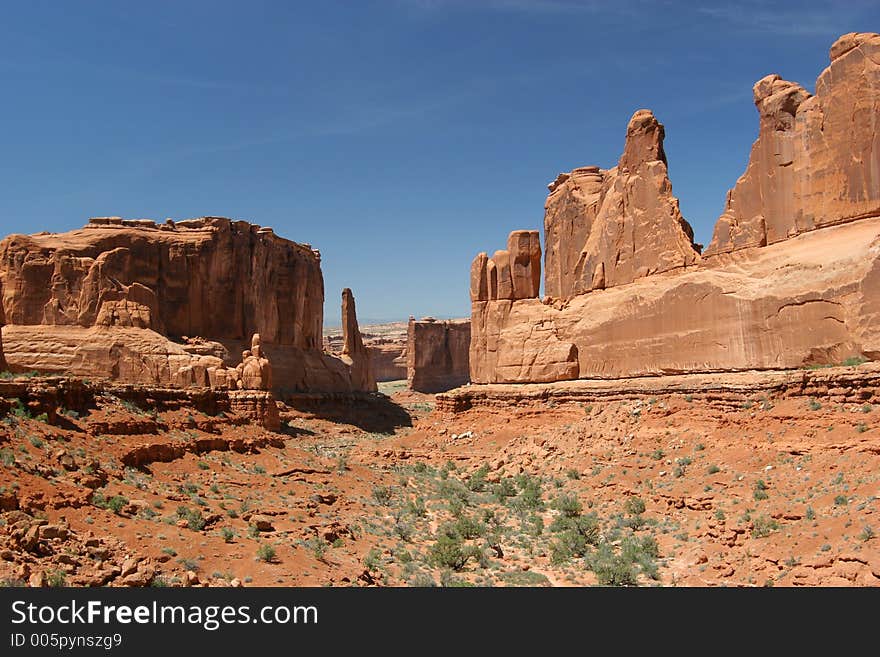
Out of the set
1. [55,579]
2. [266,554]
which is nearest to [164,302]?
[266,554]

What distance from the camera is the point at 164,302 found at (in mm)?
51719

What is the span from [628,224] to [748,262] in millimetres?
7352

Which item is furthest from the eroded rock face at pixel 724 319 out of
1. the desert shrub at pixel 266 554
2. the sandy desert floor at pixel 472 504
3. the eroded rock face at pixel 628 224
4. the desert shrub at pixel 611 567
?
the desert shrub at pixel 266 554

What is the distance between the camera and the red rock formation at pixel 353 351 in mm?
74019

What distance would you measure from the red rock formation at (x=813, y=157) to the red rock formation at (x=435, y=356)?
→ 220ft

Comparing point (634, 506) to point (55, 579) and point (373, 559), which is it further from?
point (55, 579)

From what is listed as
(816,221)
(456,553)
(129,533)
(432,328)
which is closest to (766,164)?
(816,221)

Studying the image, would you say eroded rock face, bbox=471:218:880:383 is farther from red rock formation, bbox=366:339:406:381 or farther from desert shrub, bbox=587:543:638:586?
red rock formation, bbox=366:339:406:381

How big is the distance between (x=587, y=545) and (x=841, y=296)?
33.1 ft

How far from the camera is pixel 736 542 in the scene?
17000 mm

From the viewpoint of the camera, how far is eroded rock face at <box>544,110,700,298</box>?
3002 cm

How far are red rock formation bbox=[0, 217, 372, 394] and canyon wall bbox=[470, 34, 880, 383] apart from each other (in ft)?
56.8

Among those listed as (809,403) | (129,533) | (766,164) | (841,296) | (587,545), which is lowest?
(587,545)

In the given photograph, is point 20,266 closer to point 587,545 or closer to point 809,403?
point 587,545
